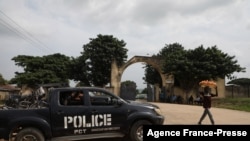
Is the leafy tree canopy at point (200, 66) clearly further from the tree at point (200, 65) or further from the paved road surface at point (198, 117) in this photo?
the paved road surface at point (198, 117)

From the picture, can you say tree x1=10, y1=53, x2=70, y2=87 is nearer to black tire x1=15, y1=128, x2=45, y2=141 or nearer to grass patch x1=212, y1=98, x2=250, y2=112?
grass patch x1=212, y1=98, x2=250, y2=112

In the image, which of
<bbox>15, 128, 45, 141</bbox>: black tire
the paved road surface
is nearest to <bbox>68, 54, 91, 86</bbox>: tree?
the paved road surface

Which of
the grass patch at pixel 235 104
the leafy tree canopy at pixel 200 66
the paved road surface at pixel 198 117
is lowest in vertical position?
the paved road surface at pixel 198 117

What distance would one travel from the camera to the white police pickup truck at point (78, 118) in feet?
34.7

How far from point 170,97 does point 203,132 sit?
38.3 metres

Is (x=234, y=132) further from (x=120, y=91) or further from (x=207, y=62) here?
(x=120, y=91)

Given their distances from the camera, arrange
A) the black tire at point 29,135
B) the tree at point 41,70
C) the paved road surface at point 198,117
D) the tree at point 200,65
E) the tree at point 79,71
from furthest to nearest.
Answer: the tree at point 41,70 → the tree at point 79,71 → the tree at point 200,65 → the paved road surface at point 198,117 → the black tire at point 29,135

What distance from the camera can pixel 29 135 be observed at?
34.7 feet

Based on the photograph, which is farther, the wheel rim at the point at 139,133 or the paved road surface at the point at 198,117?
the paved road surface at the point at 198,117

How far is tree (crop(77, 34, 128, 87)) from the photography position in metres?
48.6

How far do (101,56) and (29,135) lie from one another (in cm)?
3819

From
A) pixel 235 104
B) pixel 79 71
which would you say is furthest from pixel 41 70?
pixel 235 104

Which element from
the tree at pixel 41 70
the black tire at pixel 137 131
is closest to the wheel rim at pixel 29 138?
the black tire at pixel 137 131

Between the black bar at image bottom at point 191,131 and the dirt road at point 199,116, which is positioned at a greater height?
the black bar at image bottom at point 191,131
